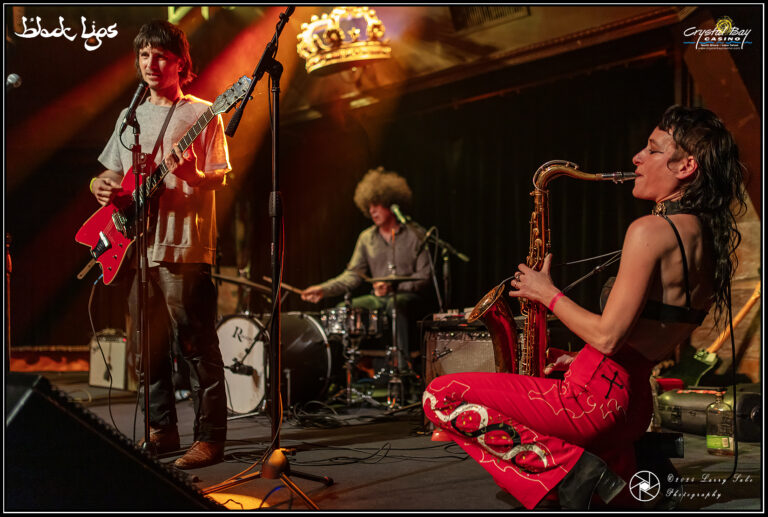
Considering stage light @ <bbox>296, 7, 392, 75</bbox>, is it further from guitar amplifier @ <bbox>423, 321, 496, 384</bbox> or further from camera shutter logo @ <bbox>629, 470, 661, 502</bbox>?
camera shutter logo @ <bbox>629, 470, 661, 502</bbox>

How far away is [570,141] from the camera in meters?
6.36

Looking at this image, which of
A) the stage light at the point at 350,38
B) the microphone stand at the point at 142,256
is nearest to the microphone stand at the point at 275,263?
the microphone stand at the point at 142,256

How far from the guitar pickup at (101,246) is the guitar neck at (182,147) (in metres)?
0.41

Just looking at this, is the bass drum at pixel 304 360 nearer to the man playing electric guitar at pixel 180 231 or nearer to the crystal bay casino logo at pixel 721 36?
the man playing electric guitar at pixel 180 231

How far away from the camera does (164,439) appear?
3.43m

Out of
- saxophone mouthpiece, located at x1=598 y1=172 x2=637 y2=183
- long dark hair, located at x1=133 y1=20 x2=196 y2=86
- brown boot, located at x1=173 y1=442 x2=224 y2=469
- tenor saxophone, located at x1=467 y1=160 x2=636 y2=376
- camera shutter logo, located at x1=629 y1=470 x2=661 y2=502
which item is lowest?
brown boot, located at x1=173 y1=442 x2=224 y2=469

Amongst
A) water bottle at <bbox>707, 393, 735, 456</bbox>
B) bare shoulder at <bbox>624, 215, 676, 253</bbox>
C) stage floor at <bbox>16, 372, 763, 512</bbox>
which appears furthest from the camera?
water bottle at <bbox>707, 393, 735, 456</bbox>

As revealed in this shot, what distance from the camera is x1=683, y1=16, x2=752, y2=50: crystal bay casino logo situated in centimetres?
483

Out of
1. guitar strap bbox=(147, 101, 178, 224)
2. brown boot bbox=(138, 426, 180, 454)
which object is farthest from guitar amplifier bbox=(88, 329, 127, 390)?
guitar strap bbox=(147, 101, 178, 224)

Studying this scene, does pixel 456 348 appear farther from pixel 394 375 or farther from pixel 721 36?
pixel 721 36

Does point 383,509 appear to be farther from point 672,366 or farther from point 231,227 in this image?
point 231,227

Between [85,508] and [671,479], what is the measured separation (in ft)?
6.90

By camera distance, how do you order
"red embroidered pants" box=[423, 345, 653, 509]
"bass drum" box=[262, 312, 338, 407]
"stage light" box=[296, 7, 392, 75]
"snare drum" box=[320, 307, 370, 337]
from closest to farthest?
"red embroidered pants" box=[423, 345, 653, 509] → "bass drum" box=[262, 312, 338, 407] → "snare drum" box=[320, 307, 370, 337] → "stage light" box=[296, 7, 392, 75]

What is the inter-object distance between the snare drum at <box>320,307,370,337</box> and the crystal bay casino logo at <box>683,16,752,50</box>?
361cm
